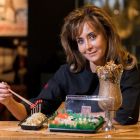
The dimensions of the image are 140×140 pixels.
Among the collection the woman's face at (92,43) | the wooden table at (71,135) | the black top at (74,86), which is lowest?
the wooden table at (71,135)

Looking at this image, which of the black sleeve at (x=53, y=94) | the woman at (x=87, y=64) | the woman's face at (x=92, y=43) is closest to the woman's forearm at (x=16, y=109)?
the woman at (x=87, y=64)

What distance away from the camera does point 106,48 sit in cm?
190

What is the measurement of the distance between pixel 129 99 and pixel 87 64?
443 mm

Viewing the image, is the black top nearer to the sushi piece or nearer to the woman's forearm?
the woman's forearm

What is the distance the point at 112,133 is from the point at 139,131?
0.17 metres

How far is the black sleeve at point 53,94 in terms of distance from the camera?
1932 millimetres

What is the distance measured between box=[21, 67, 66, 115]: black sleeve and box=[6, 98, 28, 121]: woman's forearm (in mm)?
171

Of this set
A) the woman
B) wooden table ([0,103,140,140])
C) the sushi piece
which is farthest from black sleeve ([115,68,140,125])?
the sushi piece

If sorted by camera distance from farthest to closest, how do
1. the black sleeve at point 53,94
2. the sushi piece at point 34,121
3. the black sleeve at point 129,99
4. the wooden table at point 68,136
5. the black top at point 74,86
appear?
1. the black sleeve at point 53,94
2. the black top at point 74,86
3. the black sleeve at point 129,99
4. the sushi piece at point 34,121
5. the wooden table at point 68,136

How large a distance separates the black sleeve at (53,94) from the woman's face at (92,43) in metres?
0.30

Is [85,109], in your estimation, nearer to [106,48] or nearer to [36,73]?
[106,48]

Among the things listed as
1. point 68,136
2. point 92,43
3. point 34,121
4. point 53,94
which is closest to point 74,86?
point 53,94

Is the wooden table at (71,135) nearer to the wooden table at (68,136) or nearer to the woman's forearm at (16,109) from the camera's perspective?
the wooden table at (68,136)

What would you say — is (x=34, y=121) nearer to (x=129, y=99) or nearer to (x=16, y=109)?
(x=16, y=109)
